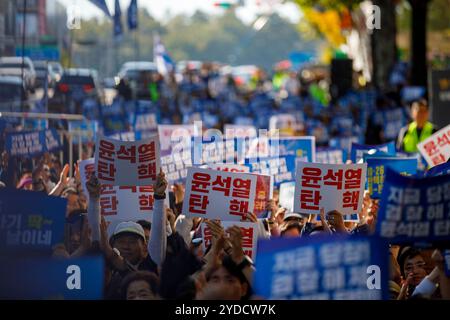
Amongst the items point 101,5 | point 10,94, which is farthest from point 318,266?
point 101,5

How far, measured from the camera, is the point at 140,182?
11.2m

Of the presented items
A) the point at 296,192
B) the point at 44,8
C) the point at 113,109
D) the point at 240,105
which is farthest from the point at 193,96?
the point at 296,192

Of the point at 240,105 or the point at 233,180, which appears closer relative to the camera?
the point at 233,180

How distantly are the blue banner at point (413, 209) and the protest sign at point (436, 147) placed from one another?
20.9ft

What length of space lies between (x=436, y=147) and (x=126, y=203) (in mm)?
4037

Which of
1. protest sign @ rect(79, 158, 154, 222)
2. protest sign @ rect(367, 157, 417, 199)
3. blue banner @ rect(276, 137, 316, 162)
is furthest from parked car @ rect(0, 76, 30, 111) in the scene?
protest sign @ rect(79, 158, 154, 222)

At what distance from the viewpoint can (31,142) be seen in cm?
1493

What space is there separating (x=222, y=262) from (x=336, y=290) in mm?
1042

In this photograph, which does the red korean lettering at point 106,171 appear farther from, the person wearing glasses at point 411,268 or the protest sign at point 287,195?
the person wearing glasses at point 411,268

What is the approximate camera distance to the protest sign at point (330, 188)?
11.4 meters

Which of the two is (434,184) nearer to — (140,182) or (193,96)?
(140,182)

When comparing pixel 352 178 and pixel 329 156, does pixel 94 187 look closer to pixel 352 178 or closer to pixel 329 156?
pixel 352 178

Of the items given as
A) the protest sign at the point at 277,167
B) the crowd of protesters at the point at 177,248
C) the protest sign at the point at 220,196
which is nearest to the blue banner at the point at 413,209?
the crowd of protesters at the point at 177,248

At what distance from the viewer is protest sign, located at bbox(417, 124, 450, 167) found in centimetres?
1416
